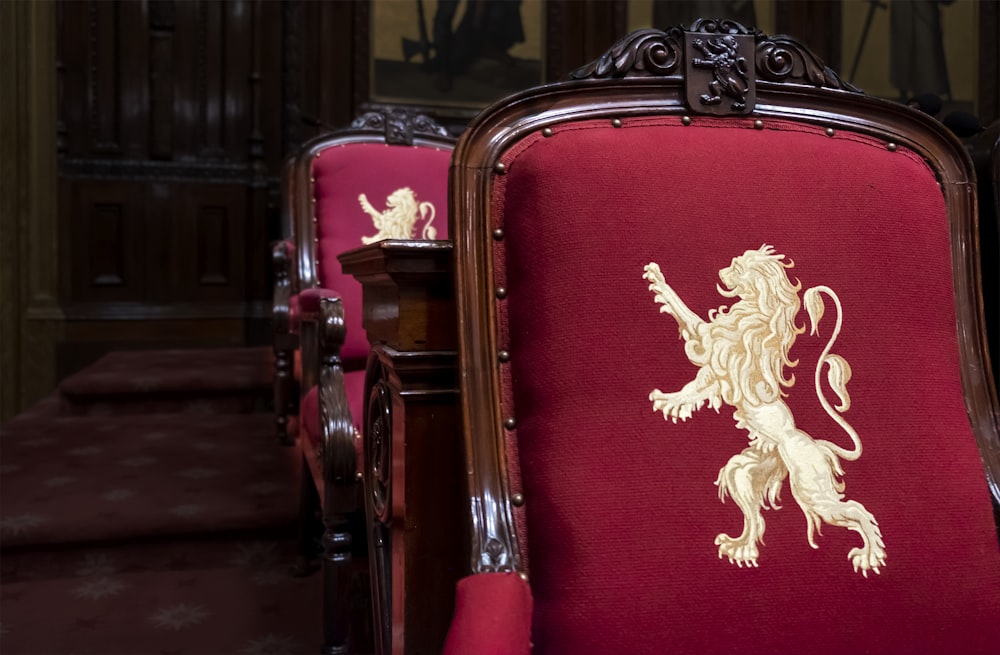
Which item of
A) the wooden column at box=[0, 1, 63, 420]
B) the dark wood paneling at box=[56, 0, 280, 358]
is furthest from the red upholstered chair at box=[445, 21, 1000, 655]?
the dark wood paneling at box=[56, 0, 280, 358]

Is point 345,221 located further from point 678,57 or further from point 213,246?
point 213,246

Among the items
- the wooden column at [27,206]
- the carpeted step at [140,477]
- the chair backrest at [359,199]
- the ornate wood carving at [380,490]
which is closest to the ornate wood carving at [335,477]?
the ornate wood carving at [380,490]

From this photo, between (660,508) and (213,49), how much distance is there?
458 cm

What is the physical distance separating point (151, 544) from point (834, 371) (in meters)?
1.77

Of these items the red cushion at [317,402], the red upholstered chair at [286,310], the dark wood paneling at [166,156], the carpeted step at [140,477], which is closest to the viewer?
the red cushion at [317,402]

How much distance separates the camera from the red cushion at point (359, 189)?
2.15 m

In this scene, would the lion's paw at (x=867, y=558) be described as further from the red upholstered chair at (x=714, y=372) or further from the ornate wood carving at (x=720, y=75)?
the ornate wood carving at (x=720, y=75)

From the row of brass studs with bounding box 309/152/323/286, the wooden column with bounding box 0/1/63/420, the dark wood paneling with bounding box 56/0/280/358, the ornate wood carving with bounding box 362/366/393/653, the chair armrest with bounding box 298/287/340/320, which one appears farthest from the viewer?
the dark wood paneling with bounding box 56/0/280/358

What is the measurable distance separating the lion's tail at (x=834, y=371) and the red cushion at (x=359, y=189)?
139 centimetres

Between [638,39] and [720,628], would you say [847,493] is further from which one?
[638,39]

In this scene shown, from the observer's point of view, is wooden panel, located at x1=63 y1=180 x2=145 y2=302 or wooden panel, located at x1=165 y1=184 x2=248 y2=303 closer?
wooden panel, located at x1=63 y1=180 x2=145 y2=302

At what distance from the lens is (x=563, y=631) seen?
2.31 ft

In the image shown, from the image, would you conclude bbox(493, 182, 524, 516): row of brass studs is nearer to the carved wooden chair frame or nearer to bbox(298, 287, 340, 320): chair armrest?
the carved wooden chair frame

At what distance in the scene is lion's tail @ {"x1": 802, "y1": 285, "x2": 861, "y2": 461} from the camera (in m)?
0.79
